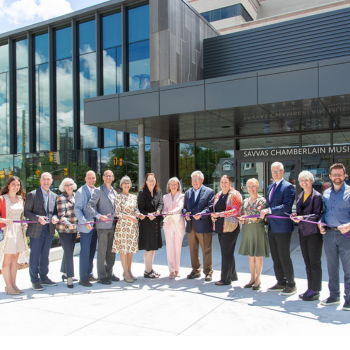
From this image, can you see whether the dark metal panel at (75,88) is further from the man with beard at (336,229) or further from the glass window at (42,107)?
the man with beard at (336,229)

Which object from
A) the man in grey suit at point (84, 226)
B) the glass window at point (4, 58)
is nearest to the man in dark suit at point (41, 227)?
the man in grey suit at point (84, 226)

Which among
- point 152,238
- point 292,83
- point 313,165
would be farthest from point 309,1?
point 152,238

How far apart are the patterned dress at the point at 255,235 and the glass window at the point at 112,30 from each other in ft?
44.9

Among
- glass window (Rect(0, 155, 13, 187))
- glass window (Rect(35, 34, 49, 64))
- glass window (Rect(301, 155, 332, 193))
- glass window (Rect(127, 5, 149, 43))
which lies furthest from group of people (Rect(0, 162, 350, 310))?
glass window (Rect(0, 155, 13, 187))

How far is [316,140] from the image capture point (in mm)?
12383

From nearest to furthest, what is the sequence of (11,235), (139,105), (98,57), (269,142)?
(11,235), (139,105), (269,142), (98,57)

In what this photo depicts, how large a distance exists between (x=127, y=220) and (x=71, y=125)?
552 inches

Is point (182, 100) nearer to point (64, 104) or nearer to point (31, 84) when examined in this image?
point (64, 104)

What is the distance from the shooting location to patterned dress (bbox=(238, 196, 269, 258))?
550 cm

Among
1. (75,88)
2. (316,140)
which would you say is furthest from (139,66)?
(316,140)

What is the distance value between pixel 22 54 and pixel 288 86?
710 inches

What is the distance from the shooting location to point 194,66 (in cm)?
1412

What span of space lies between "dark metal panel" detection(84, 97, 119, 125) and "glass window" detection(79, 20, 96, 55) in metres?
8.86

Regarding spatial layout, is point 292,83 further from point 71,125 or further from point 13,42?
point 13,42
